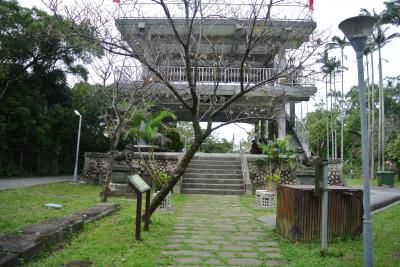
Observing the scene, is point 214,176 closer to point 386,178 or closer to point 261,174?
point 261,174

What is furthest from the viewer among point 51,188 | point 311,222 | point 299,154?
point 299,154

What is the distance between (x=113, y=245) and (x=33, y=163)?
621 inches

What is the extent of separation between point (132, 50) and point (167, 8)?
0.95 meters

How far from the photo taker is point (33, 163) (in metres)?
20.2

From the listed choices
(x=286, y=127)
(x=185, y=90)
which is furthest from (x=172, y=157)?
(x=286, y=127)

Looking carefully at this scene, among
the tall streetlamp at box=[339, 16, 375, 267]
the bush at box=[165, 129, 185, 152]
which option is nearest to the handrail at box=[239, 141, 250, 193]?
the bush at box=[165, 129, 185, 152]

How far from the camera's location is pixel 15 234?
576cm

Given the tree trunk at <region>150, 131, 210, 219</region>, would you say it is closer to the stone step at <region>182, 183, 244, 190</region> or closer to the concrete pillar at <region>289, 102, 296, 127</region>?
the stone step at <region>182, 183, 244, 190</region>

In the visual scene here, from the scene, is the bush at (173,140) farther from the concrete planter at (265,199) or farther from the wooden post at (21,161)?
the concrete planter at (265,199)

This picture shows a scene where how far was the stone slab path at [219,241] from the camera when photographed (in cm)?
556

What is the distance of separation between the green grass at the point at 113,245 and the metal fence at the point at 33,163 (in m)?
11.5

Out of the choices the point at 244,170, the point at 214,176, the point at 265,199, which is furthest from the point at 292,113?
the point at 265,199

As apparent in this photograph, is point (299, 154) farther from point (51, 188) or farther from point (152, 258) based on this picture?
point (152, 258)

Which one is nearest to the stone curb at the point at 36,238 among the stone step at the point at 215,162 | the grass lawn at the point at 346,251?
the grass lawn at the point at 346,251
